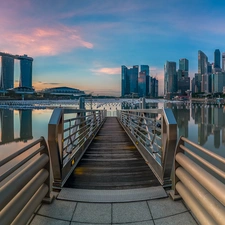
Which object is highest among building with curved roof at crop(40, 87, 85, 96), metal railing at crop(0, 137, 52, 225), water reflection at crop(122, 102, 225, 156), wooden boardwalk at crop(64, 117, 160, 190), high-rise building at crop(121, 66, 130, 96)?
high-rise building at crop(121, 66, 130, 96)

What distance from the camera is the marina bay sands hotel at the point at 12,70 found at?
112875 millimetres

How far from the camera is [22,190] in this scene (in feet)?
5.72

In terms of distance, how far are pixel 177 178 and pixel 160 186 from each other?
0.49 metres

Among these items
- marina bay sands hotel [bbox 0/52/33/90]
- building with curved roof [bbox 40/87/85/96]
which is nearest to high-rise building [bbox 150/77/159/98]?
building with curved roof [bbox 40/87/85/96]

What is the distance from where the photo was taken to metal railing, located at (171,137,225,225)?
1443 mm

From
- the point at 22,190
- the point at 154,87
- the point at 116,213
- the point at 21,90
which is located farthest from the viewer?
the point at 154,87

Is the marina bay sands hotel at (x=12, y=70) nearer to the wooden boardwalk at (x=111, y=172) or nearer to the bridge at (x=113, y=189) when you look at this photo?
the wooden boardwalk at (x=111, y=172)

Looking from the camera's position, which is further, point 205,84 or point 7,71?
point 205,84

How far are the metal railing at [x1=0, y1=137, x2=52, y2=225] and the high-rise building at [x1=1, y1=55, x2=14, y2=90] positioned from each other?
141 metres

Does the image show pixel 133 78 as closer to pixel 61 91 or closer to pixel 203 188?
pixel 61 91

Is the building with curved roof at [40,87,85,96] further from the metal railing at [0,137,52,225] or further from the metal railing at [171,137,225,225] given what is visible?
the metal railing at [171,137,225,225]

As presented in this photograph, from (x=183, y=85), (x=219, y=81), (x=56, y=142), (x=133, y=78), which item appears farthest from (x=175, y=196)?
(x=219, y=81)

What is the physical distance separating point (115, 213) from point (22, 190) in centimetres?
106

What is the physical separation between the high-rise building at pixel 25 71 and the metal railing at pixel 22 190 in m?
121
